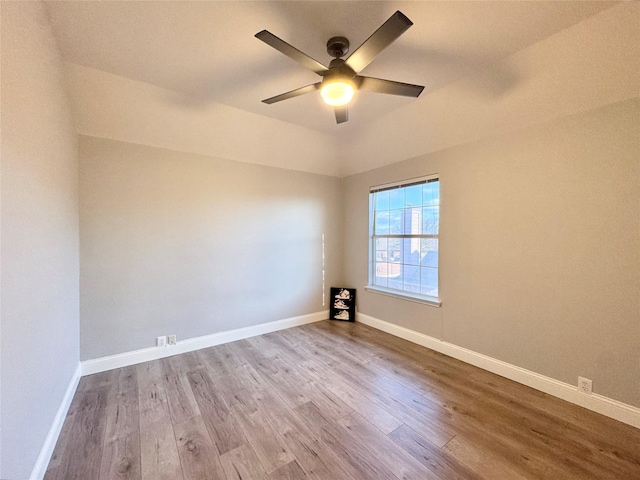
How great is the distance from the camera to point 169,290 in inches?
119

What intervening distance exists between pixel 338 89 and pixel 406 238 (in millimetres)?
2396

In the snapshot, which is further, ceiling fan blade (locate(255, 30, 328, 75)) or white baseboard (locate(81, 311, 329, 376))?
white baseboard (locate(81, 311, 329, 376))

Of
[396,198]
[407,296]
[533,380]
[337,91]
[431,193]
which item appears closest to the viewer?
[337,91]

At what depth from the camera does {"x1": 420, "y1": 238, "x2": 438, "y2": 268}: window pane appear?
3260 millimetres

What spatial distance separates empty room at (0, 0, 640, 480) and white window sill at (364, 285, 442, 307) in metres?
0.03

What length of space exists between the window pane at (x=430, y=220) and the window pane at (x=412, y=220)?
0.07m

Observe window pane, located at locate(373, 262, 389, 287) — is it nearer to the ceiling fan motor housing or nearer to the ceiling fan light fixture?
the ceiling fan light fixture

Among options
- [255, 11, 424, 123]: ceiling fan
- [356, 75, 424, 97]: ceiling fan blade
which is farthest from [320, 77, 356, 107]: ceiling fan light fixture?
[356, 75, 424, 97]: ceiling fan blade

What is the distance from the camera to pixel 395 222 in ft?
12.4

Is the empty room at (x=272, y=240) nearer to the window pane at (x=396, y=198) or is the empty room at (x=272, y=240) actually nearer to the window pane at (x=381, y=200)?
the window pane at (x=396, y=198)

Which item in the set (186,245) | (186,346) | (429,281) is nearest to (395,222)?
(429,281)

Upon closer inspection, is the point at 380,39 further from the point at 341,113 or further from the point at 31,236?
the point at 31,236

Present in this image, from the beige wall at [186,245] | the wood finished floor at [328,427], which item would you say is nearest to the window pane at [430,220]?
the wood finished floor at [328,427]

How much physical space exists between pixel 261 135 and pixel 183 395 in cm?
295
